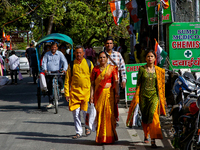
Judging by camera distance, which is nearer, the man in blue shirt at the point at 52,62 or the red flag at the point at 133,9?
the man in blue shirt at the point at 52,62

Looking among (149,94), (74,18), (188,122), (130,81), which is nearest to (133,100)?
(149,94)

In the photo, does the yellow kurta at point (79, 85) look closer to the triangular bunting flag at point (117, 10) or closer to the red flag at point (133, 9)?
the red flag at point (133, 9)

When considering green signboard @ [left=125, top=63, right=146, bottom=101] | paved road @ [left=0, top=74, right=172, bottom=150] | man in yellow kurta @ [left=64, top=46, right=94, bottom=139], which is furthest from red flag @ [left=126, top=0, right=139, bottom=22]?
man in yellow kurta @ [left=64, top=46, right=94, bottom=139]

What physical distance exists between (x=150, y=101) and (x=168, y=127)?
1.92 metres

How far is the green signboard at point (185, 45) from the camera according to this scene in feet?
34.8

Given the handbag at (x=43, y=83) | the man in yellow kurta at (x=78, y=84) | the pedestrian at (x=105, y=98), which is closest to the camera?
the pedestrian at (x=105, y=98)

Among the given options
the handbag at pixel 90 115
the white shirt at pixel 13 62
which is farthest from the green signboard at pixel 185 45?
the white shirt at pixel 13 62

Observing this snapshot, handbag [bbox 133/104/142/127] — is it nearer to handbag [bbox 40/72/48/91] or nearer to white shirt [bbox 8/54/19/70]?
handbag [bbox 40/72/48/91]

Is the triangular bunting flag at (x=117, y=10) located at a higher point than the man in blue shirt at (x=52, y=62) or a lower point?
higher

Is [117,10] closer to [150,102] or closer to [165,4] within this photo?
[165,4]

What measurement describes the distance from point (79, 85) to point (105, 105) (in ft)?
3.22

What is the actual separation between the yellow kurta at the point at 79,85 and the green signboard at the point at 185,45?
14.8ft

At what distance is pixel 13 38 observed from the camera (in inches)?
1581

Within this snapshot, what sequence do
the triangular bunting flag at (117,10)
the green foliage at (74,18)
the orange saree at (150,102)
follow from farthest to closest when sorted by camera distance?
the green foliage at (74,18)
the triangular bunting flag at (117,10)
the orange saree at (150,102)
